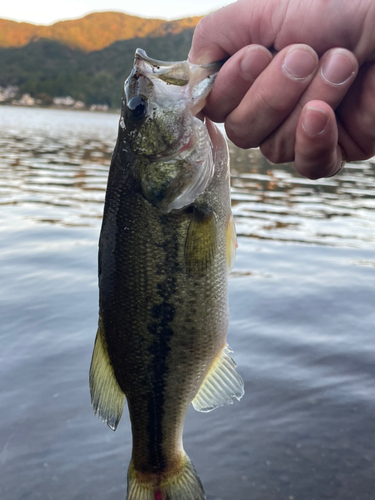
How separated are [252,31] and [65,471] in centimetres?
329

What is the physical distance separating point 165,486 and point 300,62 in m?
2.27

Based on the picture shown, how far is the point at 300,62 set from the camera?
2182mm

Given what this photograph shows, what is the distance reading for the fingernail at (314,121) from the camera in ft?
7.17

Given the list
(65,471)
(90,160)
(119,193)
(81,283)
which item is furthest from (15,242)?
(90,160)

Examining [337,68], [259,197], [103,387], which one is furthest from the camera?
[259,197]

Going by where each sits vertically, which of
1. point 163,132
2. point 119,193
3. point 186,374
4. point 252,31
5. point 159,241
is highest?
point 252,31

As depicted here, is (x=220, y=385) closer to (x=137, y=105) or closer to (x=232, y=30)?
(x=137, y=105)

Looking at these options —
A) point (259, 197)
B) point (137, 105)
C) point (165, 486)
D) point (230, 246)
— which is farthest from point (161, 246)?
point (259, 197)

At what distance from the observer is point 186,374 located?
8.51 feet

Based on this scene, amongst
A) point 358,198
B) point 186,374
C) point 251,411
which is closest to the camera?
point 186,374

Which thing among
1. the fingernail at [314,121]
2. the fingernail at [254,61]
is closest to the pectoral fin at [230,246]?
the fingernail at [314,121]

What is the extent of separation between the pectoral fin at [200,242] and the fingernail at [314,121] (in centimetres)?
61

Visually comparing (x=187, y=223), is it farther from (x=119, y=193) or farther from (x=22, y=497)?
(x=22, y=497)

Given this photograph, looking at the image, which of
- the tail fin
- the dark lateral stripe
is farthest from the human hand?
the tail fin
